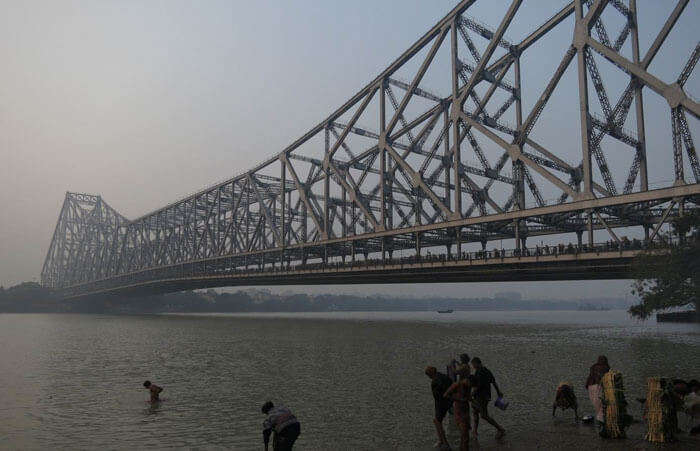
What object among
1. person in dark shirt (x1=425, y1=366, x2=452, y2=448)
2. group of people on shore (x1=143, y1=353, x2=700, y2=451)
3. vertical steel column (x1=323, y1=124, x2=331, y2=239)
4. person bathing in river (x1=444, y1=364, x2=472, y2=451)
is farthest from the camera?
vertical steel column (x1=323, y1=124, x2=331, y2=239)

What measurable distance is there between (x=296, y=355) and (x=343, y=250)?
53.4 m

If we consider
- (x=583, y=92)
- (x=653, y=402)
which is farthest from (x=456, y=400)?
(x=583, y=92)

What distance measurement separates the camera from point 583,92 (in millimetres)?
47531

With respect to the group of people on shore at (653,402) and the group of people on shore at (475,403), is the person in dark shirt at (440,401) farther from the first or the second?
the group of people on shore at (653,402)

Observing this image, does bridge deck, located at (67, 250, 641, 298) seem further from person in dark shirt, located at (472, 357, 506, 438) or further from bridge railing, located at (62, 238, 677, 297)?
person in dark shirt, located at (472, 357, 506, 438)

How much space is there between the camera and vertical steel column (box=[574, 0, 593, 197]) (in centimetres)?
4584

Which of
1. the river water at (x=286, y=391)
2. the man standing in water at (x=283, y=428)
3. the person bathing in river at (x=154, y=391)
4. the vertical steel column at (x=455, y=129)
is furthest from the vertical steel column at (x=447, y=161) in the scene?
the man standing in water at (x=283, y=428)

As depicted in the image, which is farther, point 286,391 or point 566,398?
point 286,391

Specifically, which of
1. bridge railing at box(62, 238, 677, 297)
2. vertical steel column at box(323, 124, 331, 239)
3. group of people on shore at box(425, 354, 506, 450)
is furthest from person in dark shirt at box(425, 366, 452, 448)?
vertical steel column at box(323, 124, 331, 239)

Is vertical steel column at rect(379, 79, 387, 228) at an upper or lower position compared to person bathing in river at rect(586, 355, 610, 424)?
upper

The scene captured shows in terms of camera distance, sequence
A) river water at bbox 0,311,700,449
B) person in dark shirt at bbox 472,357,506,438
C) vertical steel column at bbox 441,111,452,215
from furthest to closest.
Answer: vertical steel column at bbox 441,111,452,215 < river water at bbox 0,311,700,449 < person in dark shirt at bbox 472,357,506,438

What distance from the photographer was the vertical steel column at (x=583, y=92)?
45844 millimetres

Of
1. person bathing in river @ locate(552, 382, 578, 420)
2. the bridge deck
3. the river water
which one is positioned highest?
the bridge deck

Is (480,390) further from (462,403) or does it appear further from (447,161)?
(447,161)
